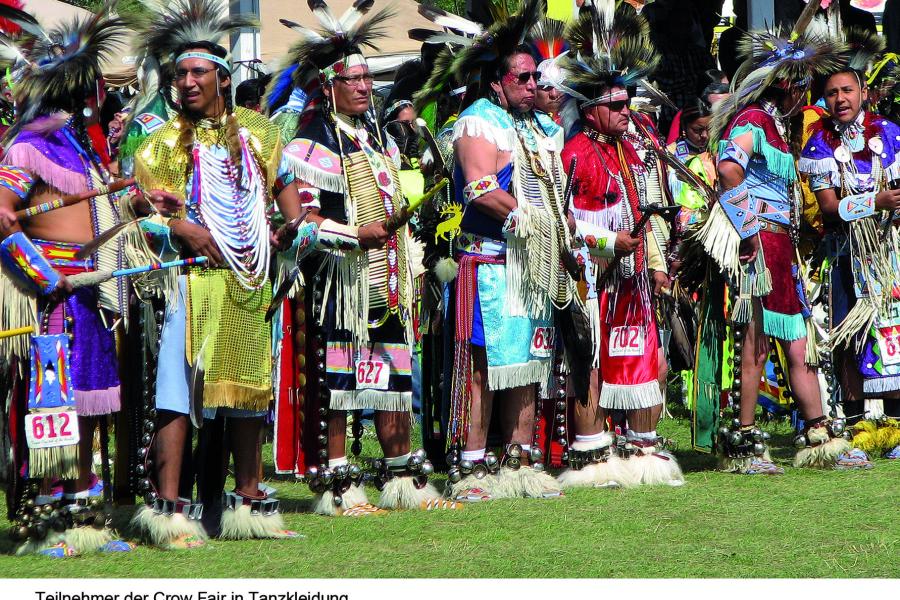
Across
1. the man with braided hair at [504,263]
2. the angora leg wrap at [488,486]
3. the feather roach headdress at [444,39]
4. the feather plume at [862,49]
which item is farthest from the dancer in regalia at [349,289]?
the feather plume at [862,49]

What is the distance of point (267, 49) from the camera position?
42.0 ft

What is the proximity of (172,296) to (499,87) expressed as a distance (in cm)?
188

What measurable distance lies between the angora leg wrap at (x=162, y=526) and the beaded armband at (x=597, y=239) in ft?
7.28

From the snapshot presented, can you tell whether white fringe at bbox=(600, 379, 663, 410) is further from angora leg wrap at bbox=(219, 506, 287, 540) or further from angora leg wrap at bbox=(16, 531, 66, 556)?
angora leg wrap at bbox=(16, 531, 66, 556)

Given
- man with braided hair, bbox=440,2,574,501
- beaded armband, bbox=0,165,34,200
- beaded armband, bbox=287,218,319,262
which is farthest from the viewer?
man with braided hair, bbox=440,2,574,501

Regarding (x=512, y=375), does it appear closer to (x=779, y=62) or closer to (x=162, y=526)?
(x=162, y=526)

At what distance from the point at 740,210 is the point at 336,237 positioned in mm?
2115

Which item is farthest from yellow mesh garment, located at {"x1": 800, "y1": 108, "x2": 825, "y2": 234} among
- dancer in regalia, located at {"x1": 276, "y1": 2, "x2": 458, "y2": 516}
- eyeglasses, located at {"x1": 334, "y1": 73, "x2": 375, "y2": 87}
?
eyeglasses, located at {"x1": 334, "y1": 73, "x2": 375, "y2": 87}

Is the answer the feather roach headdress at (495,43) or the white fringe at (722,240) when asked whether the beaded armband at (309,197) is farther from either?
the white fringe at (722,240)

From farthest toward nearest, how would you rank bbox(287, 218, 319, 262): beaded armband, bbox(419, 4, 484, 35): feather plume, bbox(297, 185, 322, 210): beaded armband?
bbox(419, 4, 484, 35): feather plume
bbox(297, 185, 322, 210): beaded armband
bbox(287, 218, 319, 262): beaded armband

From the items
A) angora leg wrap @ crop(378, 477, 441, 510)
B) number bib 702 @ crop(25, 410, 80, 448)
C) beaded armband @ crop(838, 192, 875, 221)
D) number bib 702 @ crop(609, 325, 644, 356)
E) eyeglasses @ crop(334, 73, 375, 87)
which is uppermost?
eyeglasses @ crop(334, 73, 375, 87)

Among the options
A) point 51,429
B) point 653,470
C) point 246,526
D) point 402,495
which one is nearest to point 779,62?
point 653,470

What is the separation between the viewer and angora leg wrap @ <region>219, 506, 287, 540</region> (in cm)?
512

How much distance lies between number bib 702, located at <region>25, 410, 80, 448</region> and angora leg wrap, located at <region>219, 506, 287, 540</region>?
672 millimetres
